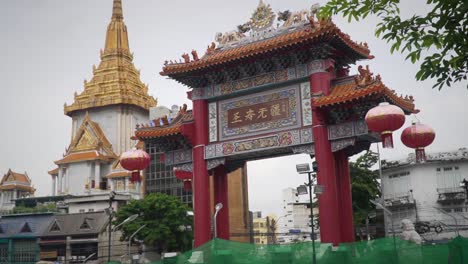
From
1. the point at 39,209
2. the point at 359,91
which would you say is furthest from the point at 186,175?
the point at 39,209

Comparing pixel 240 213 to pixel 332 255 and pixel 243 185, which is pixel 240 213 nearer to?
pixel 243 185

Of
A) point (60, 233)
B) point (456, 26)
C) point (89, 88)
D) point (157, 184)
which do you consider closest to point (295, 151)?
point (456, 26)

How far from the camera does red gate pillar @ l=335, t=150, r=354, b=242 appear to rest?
64.6ft

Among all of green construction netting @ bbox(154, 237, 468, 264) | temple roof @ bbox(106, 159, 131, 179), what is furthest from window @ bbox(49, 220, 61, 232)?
green construction netting @ bbox(154, 237, 468, 264)

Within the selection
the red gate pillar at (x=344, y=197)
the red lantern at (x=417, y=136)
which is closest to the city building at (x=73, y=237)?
the red gate pillar at (x=344, y=197)

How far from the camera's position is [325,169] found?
729 inches

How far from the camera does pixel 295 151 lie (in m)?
19.7

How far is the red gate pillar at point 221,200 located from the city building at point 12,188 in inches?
2488

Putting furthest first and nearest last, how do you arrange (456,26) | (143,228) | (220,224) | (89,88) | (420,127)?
(89,88) < (143,228) < (220,224) < (420,127) < (456,26)

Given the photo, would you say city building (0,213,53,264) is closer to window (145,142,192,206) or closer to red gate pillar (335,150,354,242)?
window (145,142,192,206)

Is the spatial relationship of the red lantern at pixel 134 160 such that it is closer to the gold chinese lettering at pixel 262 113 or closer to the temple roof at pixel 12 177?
the gold chinese lettering at pixel 262 113

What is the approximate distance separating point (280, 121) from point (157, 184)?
41.4m

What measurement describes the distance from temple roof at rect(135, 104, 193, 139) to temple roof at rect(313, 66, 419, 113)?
5970 mm

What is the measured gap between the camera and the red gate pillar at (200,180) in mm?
20719
